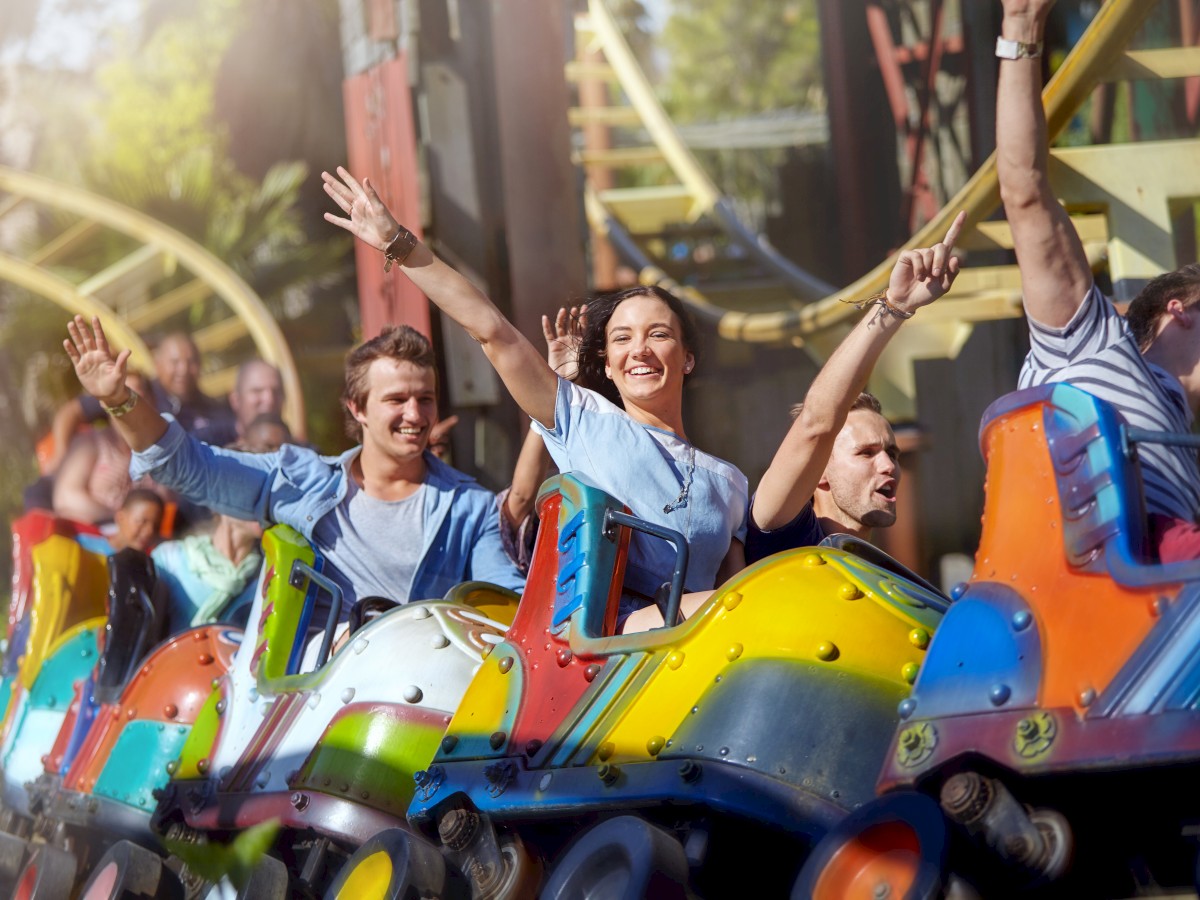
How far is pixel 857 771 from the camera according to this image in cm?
193

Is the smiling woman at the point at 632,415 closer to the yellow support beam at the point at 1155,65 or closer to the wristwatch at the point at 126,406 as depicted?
the wristwatch at the point at 126,406

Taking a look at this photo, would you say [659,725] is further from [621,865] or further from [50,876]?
[50,876]

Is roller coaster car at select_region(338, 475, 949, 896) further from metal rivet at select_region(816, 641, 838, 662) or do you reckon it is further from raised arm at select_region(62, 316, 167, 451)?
raised arm at select_region(62, 316, 167, 451)

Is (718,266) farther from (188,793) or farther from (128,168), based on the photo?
(128,168)

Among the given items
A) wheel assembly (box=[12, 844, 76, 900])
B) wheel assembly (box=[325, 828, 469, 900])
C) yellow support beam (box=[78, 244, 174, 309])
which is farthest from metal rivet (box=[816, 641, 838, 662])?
yellow support beam (box=[78, 244, 174, 309])

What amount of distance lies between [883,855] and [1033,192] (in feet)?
2.84

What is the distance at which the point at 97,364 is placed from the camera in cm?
327

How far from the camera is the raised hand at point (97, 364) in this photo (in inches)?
127

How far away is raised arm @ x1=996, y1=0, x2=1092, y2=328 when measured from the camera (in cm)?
205

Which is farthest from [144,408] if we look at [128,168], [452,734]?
[128,168]

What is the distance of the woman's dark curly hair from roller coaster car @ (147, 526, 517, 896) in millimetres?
442

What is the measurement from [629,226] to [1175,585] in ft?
26.9

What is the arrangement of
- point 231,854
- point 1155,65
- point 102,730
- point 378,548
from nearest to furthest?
point 231,854, point 378,548, point 102,730, point 1155,65

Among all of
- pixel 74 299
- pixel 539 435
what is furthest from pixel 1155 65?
pixel 74 299
